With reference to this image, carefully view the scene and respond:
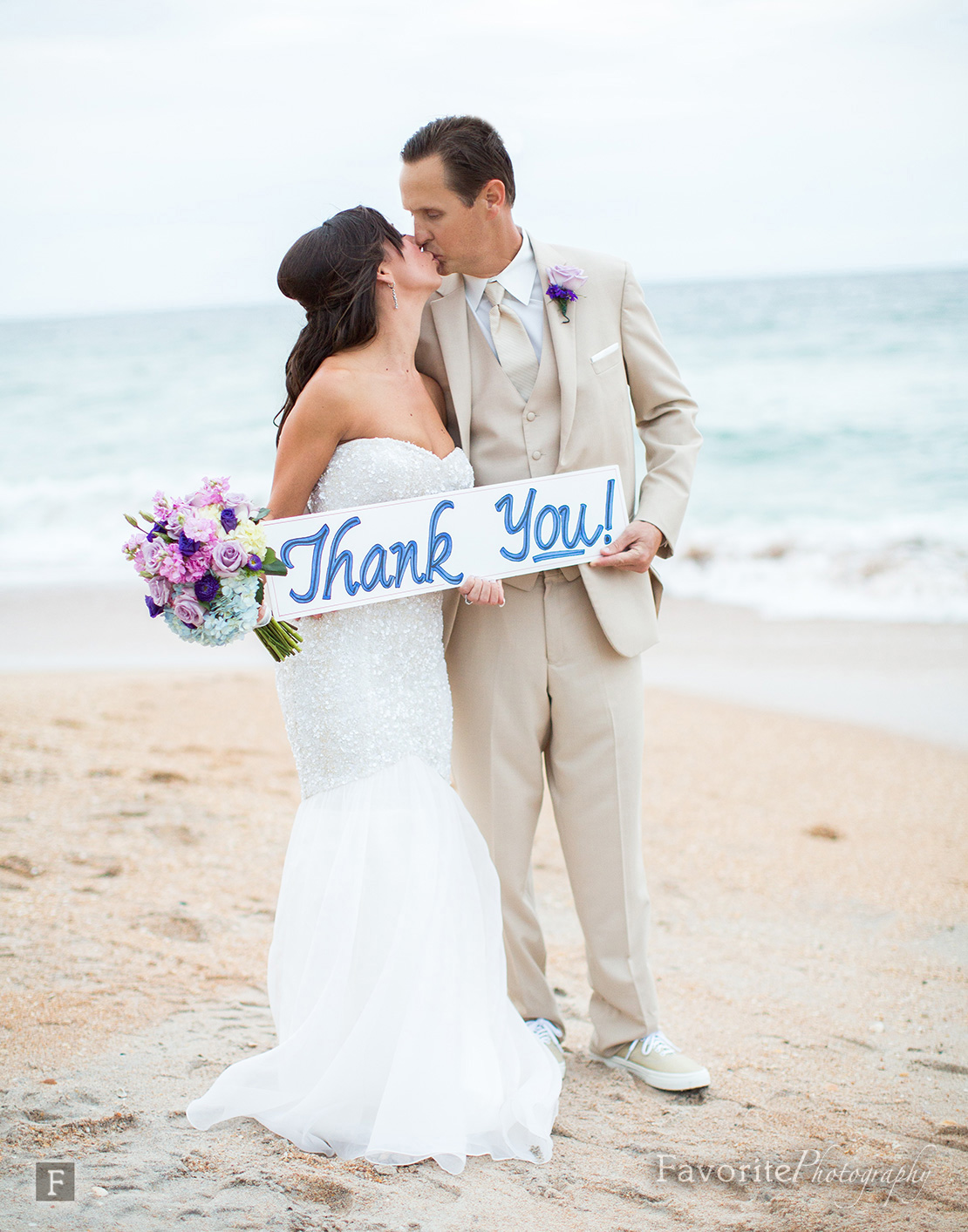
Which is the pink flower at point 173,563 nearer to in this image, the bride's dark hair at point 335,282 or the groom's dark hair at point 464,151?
the bride's dark hair at point 335,282

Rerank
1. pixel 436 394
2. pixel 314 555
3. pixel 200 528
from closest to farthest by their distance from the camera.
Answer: pixel 200 528 < pixel 314 555 < pixel 436 394

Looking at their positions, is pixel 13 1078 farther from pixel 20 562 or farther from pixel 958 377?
pixel 958 377

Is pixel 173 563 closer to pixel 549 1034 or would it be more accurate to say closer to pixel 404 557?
pixel 404 557

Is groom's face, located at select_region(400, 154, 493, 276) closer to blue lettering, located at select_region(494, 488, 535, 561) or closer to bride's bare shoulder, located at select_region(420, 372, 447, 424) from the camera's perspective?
bride's bare shoulder, located at select_region(420, 372, 447, 424)

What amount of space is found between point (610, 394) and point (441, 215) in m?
0.65

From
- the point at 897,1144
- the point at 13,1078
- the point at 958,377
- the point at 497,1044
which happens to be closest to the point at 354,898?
the point at 497,1044

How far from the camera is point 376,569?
2.58 m

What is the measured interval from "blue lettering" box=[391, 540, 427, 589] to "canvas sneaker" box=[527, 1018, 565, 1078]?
1.39 meters

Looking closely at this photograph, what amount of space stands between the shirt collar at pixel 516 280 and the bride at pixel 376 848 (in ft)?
0.50

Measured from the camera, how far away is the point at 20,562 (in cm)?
1230

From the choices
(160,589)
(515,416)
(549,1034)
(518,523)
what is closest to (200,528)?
(160,589)

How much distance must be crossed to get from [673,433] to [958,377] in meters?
18.6

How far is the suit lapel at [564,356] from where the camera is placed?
2.78 meters

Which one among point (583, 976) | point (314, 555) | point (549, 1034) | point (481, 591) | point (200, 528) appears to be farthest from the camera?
point (583, 976)
